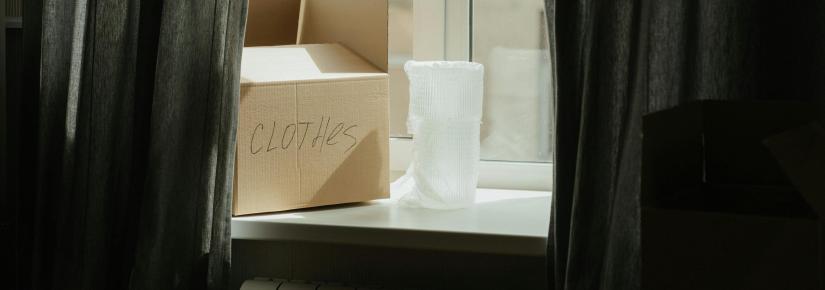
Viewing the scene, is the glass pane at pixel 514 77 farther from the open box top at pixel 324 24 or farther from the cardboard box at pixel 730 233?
the cardboard box at pixel 730 233

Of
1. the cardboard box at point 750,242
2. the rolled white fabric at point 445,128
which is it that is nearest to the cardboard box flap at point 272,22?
the rolled white fabric at point 445,128

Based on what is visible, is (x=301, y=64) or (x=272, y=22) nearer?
(x=301, y=64)

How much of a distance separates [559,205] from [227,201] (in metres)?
0.53

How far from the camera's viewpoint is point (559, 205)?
1.24 metres

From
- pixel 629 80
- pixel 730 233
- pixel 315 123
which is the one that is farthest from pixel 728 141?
pixel 315 123

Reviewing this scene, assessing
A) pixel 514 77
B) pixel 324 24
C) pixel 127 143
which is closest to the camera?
pixel 127 143

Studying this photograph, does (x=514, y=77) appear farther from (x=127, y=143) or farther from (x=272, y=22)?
(x=127, y=143)

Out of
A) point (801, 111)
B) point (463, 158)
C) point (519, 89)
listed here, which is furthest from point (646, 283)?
point (519, 89)

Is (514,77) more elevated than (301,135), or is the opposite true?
(514,77)

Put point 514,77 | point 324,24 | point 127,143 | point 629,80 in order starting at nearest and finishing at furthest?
point 629,80
point 127,143
point 324,24
point 514,77

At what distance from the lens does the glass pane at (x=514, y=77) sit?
173cm

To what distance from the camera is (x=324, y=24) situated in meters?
1.59

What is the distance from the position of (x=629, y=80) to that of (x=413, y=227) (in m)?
0.40

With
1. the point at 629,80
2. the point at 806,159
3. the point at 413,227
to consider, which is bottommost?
the point at 413,227
